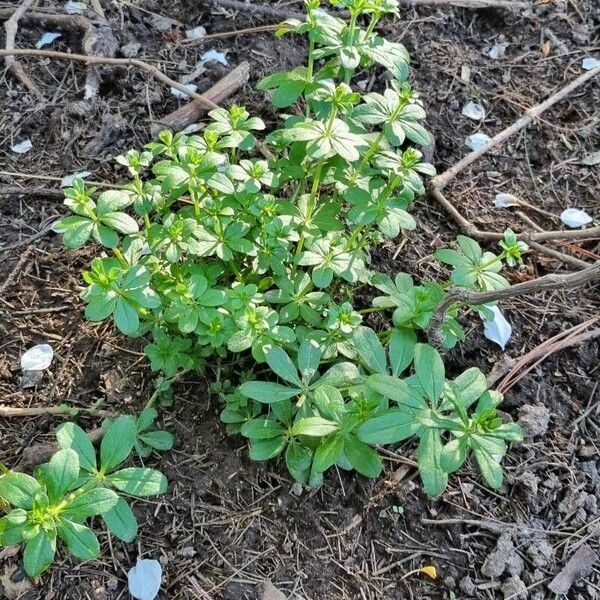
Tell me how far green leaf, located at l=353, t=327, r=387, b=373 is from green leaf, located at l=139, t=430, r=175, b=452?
728 millimetres

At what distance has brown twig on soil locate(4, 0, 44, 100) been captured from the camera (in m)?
3.38

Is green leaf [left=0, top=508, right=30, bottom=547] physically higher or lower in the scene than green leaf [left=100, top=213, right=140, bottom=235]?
lower

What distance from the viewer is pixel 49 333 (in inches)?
104

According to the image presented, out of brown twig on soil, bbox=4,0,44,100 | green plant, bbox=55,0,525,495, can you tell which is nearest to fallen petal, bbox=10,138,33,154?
brown twig on soil, bbox=4,0,44,100

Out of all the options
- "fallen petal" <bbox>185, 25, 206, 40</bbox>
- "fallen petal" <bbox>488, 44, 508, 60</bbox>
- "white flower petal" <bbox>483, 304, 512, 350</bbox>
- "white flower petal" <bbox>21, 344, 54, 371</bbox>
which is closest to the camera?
"white flower petal" <bbox>21, 344, 54, 371</bbox>

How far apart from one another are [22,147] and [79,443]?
1.81 m

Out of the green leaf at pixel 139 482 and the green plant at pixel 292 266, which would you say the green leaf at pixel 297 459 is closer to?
the green plant at pixel 292 266

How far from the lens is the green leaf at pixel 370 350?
2.16 metres

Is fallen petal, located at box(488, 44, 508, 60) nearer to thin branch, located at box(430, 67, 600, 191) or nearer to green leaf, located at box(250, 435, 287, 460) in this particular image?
thin branch, located at box(430, 67, 600, 191)

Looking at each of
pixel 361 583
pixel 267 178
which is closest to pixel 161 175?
pixel 267 178

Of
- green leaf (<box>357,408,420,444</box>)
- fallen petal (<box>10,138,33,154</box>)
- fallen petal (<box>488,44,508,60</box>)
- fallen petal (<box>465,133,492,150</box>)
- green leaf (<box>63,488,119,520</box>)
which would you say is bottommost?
fallen petal (<box>10,138,33,154</box>)

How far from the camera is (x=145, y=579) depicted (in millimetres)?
2111

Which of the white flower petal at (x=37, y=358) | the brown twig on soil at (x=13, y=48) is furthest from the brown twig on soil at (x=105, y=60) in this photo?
the white flower petal at (x=37, y=358)

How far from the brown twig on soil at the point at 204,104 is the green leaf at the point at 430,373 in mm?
1901
